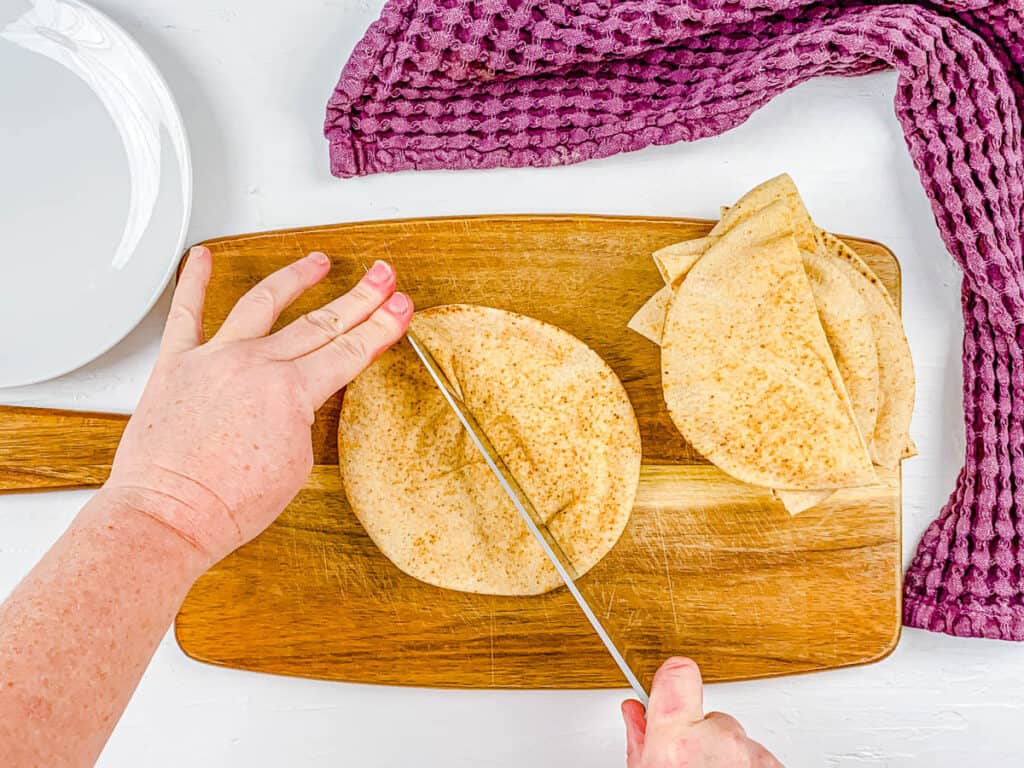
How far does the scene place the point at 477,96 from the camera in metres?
0.93

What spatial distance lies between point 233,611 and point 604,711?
0.43 metres

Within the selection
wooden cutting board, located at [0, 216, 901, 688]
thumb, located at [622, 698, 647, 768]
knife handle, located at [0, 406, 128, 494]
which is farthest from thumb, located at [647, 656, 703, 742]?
knife handle, located at [0, 406, 128, 494]

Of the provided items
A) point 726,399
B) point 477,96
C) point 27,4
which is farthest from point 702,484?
point 27,4

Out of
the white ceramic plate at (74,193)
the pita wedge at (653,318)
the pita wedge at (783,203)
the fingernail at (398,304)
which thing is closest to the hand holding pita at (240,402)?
the fingernail at (398,304)

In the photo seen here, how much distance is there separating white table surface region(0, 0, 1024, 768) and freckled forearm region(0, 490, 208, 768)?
0.35 meters

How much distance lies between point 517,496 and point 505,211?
318mm

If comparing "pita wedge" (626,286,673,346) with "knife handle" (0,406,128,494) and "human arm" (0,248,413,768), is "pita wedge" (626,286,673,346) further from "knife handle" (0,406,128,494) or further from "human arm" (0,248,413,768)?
"knife handle" (0,406,128,494)

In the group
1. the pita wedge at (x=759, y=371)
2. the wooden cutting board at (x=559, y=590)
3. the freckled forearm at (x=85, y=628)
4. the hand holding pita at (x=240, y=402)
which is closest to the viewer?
the freckled forearm at (x=85, y=628)

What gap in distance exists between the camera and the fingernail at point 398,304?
0.85 metres

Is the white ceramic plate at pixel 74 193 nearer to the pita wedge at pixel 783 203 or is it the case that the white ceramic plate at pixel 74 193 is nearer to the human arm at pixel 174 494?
the human arm at pixel 174 494

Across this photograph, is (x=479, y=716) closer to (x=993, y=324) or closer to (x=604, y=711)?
(x=604, y=711)

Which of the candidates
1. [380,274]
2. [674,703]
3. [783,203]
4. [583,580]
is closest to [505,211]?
[380,274]

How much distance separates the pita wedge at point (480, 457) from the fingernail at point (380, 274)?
0.21 ft

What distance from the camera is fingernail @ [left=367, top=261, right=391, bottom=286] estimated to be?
0.86 m
